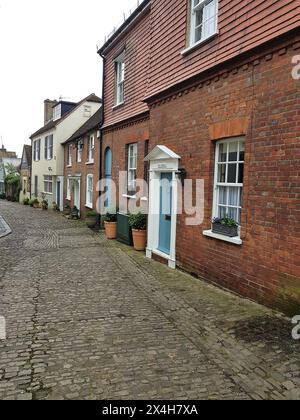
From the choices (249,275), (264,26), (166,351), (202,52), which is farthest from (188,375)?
(202,52)

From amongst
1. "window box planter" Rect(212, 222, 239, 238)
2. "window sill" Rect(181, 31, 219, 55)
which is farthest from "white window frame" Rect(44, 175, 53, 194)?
"window box planter" Rect(212, 222, 239, 238)

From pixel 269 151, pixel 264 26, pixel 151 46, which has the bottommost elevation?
pixel 269 151

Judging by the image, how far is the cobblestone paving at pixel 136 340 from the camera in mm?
3713

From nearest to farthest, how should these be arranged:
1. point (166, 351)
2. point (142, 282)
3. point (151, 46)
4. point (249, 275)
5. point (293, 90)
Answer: point (166, 351) → point (293, 90) → point (249, 275) → point (142, 282) → point (151, 46)

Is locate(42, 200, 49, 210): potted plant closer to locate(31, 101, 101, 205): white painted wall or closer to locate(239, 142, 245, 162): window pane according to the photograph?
locate(31, 101, 101, 205): white painted wall

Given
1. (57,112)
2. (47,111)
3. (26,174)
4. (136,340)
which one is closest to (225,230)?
(136,340)

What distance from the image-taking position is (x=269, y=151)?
5.94 m

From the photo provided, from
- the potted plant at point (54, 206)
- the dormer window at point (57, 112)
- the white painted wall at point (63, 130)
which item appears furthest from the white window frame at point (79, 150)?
the dormer window at point (57, 112)

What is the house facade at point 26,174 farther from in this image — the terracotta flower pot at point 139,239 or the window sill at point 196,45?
the window sill at point 196,45

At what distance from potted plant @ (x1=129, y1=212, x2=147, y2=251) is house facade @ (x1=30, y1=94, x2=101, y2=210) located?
16.2 m

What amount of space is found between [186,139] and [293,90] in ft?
10.6

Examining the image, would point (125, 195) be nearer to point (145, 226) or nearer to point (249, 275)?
point (145, 226)

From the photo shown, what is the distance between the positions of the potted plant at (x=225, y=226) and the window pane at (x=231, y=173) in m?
0.74

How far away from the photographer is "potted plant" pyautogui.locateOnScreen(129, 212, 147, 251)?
1119cm
